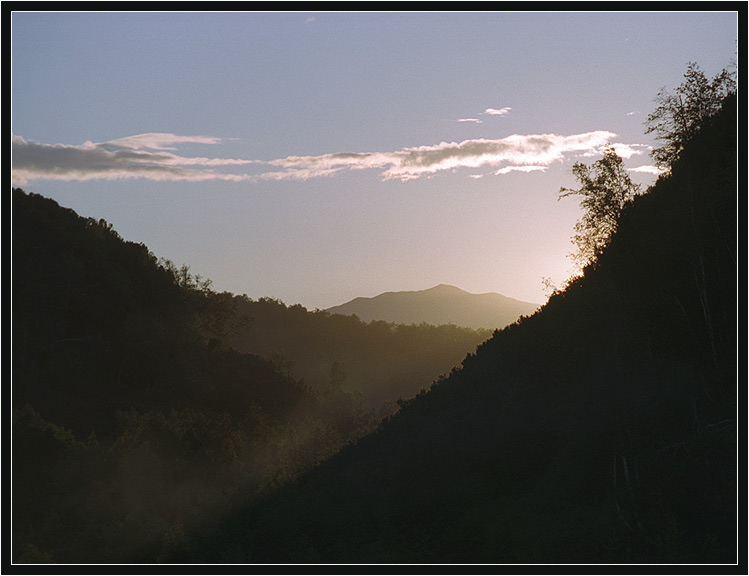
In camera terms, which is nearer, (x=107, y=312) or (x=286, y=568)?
(x=286, y=568)

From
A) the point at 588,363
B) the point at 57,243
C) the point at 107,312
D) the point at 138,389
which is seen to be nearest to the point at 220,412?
the point at 138,389

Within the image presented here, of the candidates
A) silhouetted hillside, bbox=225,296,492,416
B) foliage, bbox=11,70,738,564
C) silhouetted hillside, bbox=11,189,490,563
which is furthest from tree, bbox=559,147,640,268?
silhouetted hillside, bbox=225,296,492,416

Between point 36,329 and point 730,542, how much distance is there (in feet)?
109

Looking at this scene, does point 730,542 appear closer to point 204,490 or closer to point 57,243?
point 204,490

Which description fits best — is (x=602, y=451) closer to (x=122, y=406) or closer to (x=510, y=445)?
(x=510, y=445)

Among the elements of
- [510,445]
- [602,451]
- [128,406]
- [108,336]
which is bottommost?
[128,406]

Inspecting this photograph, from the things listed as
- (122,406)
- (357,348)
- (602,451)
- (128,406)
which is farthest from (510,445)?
(357,348)

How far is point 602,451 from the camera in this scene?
21.2m

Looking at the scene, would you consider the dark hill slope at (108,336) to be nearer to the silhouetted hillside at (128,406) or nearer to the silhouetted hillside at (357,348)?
the silhouetted hillside at (128,406)

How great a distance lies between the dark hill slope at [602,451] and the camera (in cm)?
1784

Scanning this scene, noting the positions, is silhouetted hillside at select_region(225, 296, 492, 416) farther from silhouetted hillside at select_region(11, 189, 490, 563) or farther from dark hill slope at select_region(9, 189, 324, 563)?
dark hill slope at select_region(9, 189, 324, 563)

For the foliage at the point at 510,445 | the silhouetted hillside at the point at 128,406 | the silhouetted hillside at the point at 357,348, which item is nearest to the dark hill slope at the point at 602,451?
the foliage at the point at 510,445

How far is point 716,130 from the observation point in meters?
22.9

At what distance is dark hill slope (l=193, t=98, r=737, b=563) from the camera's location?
58.5ft
